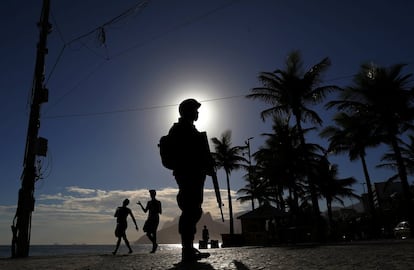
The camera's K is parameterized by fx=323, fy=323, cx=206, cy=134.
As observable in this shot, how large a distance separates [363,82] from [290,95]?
4.95 metres

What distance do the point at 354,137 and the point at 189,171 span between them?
1029 inches

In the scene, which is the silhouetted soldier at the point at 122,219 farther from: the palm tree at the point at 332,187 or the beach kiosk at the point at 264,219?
the palm tree at the point at 332,187

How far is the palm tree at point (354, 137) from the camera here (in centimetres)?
2368

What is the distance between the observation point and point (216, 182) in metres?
4.02

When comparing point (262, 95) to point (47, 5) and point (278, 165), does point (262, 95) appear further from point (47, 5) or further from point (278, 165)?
point (47, 5)

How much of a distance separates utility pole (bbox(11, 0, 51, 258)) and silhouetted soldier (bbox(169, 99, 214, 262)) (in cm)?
822

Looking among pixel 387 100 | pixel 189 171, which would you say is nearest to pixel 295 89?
pixel 387 100

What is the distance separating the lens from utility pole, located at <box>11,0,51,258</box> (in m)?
9.67

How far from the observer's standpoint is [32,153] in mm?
10438

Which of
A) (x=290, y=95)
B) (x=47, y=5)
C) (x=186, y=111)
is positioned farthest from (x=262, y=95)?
(x=186, y=111)

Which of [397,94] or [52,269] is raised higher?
[397,94]

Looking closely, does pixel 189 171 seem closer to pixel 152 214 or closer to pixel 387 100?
pixel 152 214

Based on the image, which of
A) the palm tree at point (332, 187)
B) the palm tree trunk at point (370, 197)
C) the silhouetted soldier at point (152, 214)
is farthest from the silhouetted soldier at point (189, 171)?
the palm tree at point (332, 187)

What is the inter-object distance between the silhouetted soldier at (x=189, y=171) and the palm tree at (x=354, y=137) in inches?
848
